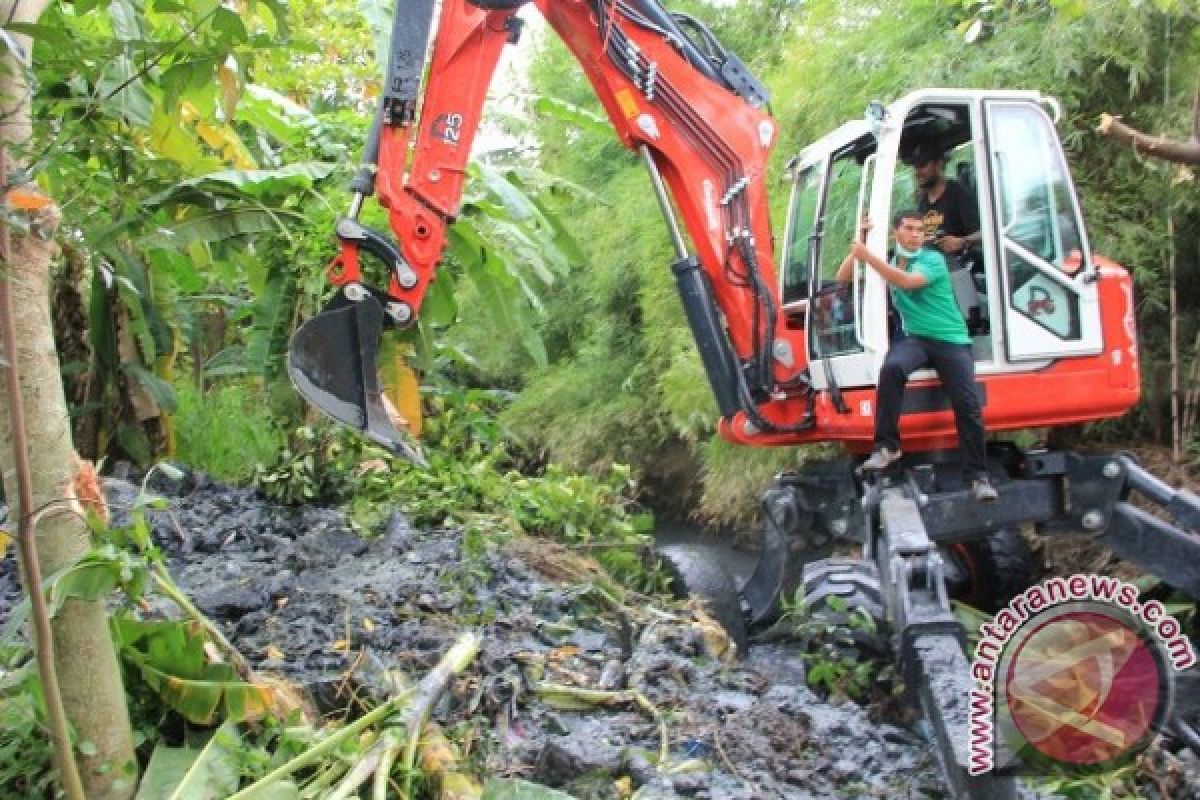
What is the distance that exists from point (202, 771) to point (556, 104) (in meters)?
4.93

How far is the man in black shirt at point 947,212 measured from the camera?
199 inches

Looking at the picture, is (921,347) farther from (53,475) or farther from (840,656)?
(53,475)

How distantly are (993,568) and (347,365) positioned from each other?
352 cm

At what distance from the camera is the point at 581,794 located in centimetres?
287

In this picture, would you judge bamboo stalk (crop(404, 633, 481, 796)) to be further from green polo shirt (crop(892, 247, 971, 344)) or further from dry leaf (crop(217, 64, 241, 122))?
green polo shirt (crop(892, 247, 971, 344))

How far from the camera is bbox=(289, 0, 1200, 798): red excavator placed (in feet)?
14.6

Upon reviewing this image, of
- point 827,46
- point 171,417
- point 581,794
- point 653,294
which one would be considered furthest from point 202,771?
→ point 653,294

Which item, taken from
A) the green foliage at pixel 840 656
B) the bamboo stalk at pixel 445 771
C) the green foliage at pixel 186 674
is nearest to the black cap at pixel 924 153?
the green foliage at pixel 840 656

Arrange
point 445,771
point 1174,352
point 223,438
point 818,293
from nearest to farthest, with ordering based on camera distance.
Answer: point 445,771, point 818,293, point 1174,352, point 223,438

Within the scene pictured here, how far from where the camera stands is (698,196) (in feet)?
16.7

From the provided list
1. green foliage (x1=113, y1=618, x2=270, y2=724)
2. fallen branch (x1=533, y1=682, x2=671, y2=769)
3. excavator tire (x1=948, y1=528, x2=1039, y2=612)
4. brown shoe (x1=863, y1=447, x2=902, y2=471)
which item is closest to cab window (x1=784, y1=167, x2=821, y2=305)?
brown shoe (x1=863, y1=447, x2=902, y2=471)

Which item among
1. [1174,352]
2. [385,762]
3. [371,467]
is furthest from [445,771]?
[1174,352]

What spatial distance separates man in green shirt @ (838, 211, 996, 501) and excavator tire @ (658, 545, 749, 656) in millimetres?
947

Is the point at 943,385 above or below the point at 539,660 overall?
above
